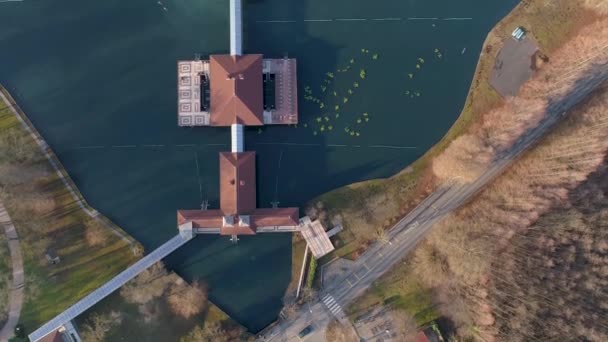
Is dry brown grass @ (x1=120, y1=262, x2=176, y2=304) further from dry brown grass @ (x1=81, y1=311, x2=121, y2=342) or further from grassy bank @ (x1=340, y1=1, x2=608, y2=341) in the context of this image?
grassy bank @ (x1=340, y1=1, x2=608, y2=341)

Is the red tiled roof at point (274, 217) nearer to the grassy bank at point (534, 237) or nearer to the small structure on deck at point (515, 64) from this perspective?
the grassy bank at point (534, 237)

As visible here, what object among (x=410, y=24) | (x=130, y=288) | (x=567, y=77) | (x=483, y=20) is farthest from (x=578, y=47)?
(x=130, y=288)

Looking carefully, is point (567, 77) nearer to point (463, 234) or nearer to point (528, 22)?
point (528, 22)

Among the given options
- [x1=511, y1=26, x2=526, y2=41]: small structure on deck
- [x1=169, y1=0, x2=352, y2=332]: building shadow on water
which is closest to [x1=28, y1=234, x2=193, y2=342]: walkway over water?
[x1=169, y1=0, x2=352, y2=332]: building shadow on water

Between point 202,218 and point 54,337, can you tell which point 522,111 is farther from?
point 54,337

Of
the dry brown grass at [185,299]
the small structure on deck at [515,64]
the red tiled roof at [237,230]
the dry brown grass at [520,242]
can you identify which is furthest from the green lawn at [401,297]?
the small structure on deck at [515,64]

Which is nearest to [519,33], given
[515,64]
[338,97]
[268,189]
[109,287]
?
[515,64]
